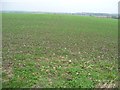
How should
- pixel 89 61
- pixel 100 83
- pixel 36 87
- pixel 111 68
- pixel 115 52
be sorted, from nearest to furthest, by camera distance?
pixel 36 87, pixel 100 83, pixel 111 68, pixel 89 61, pixel 115 52

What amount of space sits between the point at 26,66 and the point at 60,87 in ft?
7.58

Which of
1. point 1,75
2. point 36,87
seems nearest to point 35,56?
point 1,75

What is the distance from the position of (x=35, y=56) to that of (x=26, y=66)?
5.74 feet

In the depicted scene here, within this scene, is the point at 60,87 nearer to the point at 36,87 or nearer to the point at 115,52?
the point at 36,87

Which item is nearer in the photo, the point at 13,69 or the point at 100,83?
the point at 100,83

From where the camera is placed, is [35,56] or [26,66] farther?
[35,56]

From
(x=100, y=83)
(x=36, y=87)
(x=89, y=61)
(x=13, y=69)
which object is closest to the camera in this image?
(x=36, y=87)

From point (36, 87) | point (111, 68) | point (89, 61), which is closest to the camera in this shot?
point (36, 87)

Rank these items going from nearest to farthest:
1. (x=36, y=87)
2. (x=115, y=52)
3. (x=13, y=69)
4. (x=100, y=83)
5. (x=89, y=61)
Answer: (x=36, y=87) → (x=100, y=83) → (x=13, y=69) → (x=89, y=61) → (x=115, y=52)

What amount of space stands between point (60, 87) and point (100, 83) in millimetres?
1291

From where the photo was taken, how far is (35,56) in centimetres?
1077

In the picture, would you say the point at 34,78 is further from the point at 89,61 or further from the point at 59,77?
the point at 89,61

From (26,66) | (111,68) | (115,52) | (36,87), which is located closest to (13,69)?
(26,66)

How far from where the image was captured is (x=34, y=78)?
25.4ft
